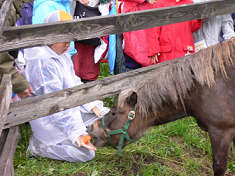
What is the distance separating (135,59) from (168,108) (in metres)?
1.48

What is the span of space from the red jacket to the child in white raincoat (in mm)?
1031

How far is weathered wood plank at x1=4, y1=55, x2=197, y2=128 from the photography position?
7.76ft

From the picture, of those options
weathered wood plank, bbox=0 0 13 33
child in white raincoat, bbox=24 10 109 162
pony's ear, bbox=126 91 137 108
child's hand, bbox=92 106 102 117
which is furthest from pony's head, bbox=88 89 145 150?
weathered wood plank, bbox=0 0 13 33

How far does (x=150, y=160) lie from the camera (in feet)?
10.6

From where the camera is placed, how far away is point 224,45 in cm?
254

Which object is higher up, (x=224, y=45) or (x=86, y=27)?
(x=86, y=27)

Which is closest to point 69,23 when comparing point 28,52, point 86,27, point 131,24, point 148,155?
point 86,27

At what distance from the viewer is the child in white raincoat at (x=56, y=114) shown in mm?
2846

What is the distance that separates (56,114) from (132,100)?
92cm

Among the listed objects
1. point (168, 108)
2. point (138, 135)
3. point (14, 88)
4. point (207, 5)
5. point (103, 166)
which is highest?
point (207, 5)

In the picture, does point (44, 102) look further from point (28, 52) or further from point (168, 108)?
point (168, 108)

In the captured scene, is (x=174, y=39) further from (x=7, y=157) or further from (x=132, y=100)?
(x=7, y=157)

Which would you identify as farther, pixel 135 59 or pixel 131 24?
pixel 135 59

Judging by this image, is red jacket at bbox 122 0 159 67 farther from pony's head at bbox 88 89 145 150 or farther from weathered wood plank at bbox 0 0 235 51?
pony's head at bbox 88 89 145 150
